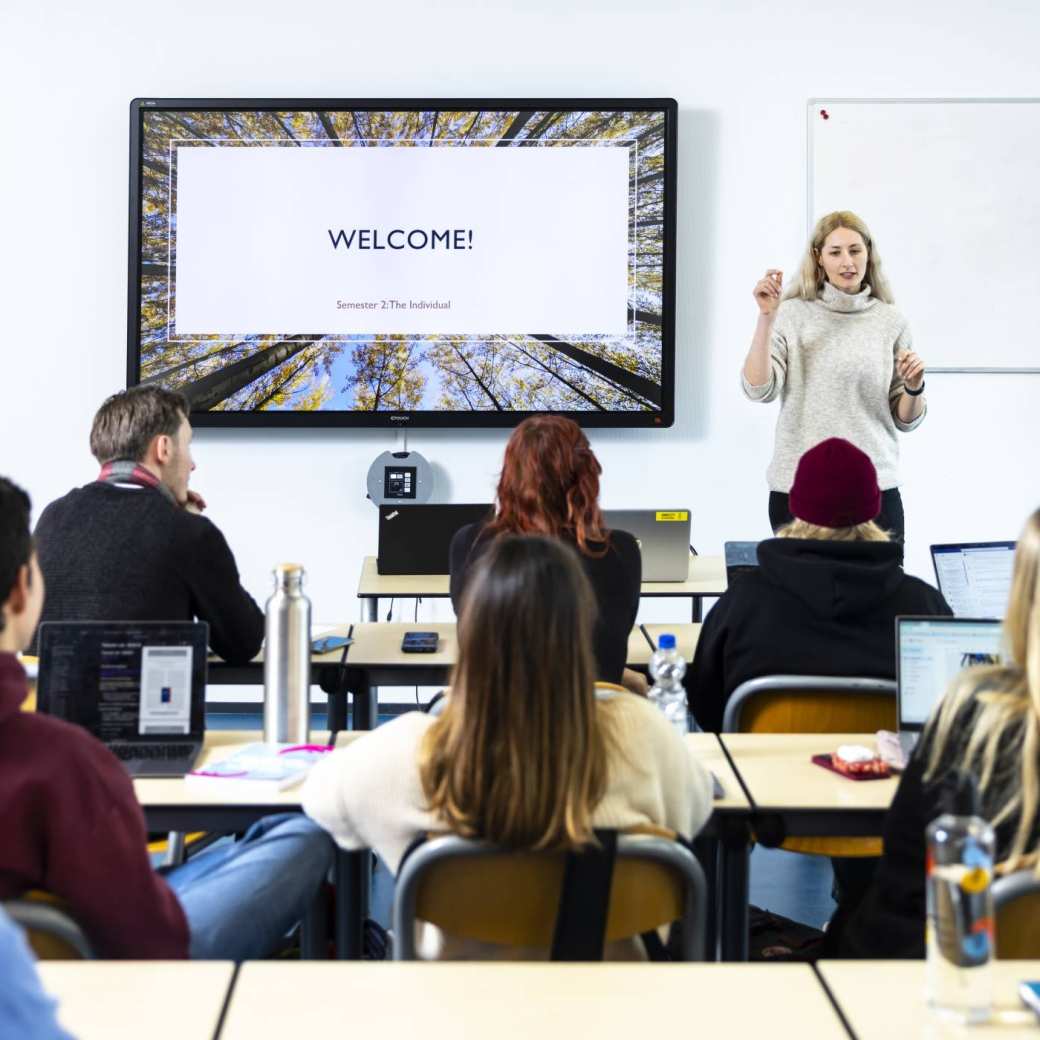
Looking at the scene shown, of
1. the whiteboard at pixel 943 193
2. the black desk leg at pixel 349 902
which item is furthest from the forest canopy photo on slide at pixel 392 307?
the black desk leg at pixel 349 902

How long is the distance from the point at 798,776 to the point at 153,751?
3.53 ft

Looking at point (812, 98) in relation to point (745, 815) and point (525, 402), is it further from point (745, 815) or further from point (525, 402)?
point (745, 815)

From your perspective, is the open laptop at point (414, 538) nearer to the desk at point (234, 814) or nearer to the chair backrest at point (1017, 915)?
the desk at point (234, 814)

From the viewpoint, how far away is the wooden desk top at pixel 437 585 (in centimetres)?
384

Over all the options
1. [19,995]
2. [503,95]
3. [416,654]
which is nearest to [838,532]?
[416,654]

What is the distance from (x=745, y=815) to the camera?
6.72 feet

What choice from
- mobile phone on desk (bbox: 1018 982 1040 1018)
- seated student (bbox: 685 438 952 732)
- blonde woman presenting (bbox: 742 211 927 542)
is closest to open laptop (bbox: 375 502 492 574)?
blonde woman presenting (bbox: 742 211 927 542)

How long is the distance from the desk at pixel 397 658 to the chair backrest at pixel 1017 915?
154 centimetres

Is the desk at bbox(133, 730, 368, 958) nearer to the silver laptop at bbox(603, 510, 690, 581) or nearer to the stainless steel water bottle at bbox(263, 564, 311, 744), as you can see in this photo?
the stainless steel water bottle at bbox(263, 564, 311, 744)

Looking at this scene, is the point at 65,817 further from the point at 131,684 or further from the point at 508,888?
the point at 131,684

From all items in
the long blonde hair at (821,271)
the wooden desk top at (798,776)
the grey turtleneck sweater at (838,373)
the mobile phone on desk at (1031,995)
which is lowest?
the mobile phone on desk at (1031,995)

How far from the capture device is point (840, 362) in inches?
174

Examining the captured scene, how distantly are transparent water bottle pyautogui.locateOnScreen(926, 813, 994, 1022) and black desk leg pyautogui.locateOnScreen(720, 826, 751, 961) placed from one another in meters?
0.80

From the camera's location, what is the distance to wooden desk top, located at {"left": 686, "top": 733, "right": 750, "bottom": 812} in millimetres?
2057
